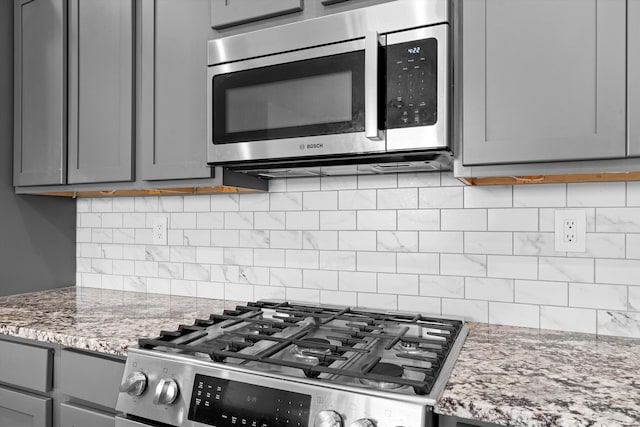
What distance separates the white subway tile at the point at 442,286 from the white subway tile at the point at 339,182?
0.45 m

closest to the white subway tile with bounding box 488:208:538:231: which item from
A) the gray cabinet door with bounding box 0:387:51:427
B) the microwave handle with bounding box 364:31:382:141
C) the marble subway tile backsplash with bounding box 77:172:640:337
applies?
the marble subway tile backsplash with bounding box 77:172:640:337

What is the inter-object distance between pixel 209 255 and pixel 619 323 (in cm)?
161

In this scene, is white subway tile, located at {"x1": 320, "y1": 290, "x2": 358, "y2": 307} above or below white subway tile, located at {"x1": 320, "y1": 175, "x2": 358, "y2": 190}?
below

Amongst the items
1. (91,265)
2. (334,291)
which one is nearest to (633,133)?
(334,291)

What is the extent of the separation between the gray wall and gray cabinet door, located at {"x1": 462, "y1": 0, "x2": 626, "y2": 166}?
209cm

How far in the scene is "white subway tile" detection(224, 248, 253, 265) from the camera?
198 centimetres

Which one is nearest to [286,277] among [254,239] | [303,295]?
[303,295]

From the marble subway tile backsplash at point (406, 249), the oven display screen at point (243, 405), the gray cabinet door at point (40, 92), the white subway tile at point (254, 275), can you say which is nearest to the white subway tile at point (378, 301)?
the marble subway tile backsplash at point (406, 249)

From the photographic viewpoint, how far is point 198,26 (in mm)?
1655

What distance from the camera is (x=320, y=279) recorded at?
1835 mm

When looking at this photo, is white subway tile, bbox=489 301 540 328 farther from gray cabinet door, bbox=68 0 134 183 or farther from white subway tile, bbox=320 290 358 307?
gray cabinet door, bbox=68 0 134 183

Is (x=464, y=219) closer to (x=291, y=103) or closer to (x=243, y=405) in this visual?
(x=291, y=103)

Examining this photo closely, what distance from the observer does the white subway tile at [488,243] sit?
1538 millimetres

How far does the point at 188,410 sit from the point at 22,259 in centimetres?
159
